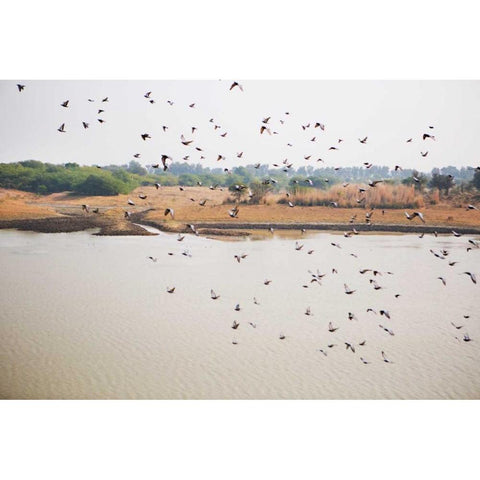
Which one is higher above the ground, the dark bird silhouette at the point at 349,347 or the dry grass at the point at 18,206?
the dry grass at the point at 18,206

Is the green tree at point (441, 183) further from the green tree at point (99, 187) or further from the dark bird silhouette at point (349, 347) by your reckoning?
the dark bird silhouette at point (349, 347)

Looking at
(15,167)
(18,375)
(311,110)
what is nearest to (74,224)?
(15,167)

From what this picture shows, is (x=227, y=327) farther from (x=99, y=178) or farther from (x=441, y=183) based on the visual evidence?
(x=441, y=183)

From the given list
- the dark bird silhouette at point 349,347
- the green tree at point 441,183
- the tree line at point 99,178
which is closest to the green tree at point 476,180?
the tree line at point 99,178

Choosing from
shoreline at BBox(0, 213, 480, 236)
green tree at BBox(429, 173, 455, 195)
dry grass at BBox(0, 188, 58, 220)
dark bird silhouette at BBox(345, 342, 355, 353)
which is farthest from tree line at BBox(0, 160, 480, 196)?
dark bird silhouette at BBox(345, 342, 355, 353)

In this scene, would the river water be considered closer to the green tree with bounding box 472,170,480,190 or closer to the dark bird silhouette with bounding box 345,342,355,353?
the dark bird silhouette with bounding box 345,342,355,353
